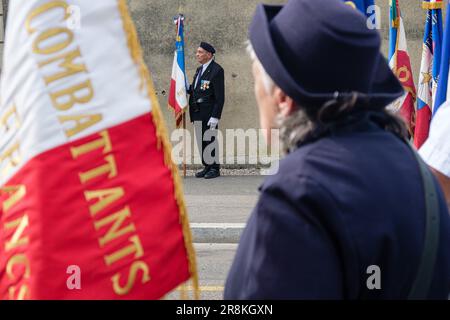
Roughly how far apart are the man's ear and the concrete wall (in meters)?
9.81

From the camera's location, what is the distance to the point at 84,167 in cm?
170

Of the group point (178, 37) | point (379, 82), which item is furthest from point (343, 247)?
point (178, 37)

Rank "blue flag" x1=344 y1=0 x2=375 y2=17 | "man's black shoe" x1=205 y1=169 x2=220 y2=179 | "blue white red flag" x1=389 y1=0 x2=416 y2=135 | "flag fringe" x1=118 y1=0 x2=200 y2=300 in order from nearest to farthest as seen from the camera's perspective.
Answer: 1. "flag fringe" x1=118 y1=0 x2=200 y2=300
2. "blue flag" x1=344 y1=0 x2=375 y2=17
3. "blue white red flag" x1=389 y1=0 x2=416 y2=135
4. "man's black shoe" x1=205 y1=169 x2=220 y2=179

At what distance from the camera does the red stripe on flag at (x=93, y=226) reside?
165cm

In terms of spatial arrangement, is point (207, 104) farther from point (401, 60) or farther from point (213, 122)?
point (401, 60)

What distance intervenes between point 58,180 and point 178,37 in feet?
29.0

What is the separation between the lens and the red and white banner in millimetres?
1654

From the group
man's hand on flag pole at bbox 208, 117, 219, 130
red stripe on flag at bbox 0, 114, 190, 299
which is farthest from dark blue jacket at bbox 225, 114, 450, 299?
man's hand on flag pole at bbox 208, 117, 219, 130

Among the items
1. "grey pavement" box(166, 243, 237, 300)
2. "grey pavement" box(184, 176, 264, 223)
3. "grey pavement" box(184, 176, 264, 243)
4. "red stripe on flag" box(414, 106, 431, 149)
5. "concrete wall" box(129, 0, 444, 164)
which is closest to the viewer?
"grey pavement" box(166, 243, 237, 300)

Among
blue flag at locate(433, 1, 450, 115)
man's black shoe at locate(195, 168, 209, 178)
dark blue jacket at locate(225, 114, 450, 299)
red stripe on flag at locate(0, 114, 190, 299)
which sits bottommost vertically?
man's black shoe at locate(195, 168, 209, 178)

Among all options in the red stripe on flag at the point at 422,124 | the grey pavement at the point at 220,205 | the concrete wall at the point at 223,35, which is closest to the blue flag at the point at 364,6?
the red stripe on flag at the point at 422,124

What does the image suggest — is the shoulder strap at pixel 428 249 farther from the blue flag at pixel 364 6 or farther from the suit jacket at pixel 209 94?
the suit jacket at pixel 209 94

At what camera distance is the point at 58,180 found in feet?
5.49

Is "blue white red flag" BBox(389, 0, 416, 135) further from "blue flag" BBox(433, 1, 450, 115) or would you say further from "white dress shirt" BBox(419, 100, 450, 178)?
"white dress shirt" BBox(419, 100, 450, 178)
